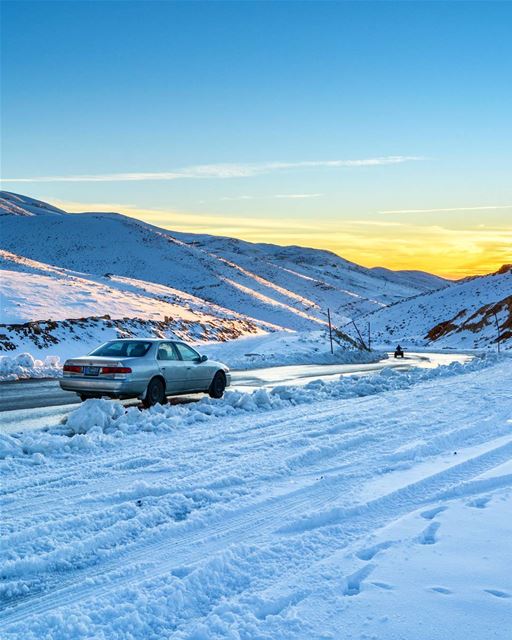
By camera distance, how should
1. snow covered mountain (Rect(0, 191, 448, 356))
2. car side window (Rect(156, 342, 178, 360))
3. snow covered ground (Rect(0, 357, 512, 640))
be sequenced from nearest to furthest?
snow covered ground (Rect(0, 357, 512, 640)), car side window (Rect(156, 342, 178, 360)), snow covered mountain (Rect(0, 191, 448, 356))

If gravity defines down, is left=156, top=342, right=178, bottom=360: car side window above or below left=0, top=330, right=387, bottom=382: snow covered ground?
above

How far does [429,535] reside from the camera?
5453 millimetres

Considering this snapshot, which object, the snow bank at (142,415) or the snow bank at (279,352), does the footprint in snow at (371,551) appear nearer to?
the snow bank at (142,415)

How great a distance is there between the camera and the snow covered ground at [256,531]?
405 centimetres

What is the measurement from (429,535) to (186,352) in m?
10.3

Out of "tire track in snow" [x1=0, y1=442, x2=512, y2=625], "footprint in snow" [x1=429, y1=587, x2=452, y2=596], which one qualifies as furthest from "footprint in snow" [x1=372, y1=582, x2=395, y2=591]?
"tire track in snow" [x1=0, y1=442, x2=512, y2=625]

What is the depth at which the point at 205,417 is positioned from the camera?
11438 millimetres

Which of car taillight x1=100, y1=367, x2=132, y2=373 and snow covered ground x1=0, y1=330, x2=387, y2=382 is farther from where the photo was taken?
snow covered ground x1=0, y1=330, x2=387, y2=382

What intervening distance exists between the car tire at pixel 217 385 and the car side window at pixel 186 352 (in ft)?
2.56

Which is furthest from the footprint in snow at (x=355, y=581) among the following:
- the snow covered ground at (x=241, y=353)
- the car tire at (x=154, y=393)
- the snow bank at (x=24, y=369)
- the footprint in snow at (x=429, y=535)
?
the snow bank at (x=24, y=369)

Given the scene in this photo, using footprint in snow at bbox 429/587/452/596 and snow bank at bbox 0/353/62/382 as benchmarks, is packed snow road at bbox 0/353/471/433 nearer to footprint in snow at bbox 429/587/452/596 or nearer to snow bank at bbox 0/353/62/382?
snow bank at bbox 0/353/62/382

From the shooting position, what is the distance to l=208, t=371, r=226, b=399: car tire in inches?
615

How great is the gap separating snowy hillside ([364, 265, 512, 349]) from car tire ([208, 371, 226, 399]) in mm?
34831

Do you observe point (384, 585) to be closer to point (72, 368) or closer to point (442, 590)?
point (442, 590)
